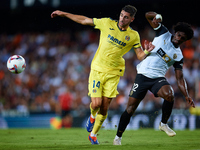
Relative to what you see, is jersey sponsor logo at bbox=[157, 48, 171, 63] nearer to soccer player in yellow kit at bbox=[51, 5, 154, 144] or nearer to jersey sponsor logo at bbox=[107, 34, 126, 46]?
soccer player in yellow kit at bbox=[51, 5, 154, 144]

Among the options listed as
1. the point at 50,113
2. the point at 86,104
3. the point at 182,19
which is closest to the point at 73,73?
the point at 86,104

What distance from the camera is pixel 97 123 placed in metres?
7.45

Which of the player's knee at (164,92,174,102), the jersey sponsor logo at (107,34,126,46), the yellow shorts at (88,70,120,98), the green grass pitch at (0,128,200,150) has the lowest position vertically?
the green grass pitch at (0,128,200,150)

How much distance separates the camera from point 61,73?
61.8 feet

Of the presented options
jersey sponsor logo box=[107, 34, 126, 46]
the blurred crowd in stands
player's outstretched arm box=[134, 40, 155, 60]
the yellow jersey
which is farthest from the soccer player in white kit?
the blurred crowd in stands

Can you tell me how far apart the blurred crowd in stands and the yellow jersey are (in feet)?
24.3

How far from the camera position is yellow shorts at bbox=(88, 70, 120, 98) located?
725cm

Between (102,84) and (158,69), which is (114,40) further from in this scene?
(158,69)

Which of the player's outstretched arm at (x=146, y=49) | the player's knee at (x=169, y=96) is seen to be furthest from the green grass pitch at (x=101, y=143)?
the player's outstretched arm at (x=146, y=49)

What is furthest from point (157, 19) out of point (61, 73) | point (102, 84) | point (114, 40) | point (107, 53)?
point (61, 73)

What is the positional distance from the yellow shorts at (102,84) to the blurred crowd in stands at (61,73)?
23.9 feet

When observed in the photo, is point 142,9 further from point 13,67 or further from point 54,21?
point 13,67

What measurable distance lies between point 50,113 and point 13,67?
729 cm

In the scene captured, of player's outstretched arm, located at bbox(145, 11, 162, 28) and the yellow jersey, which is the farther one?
the yellow jersey
